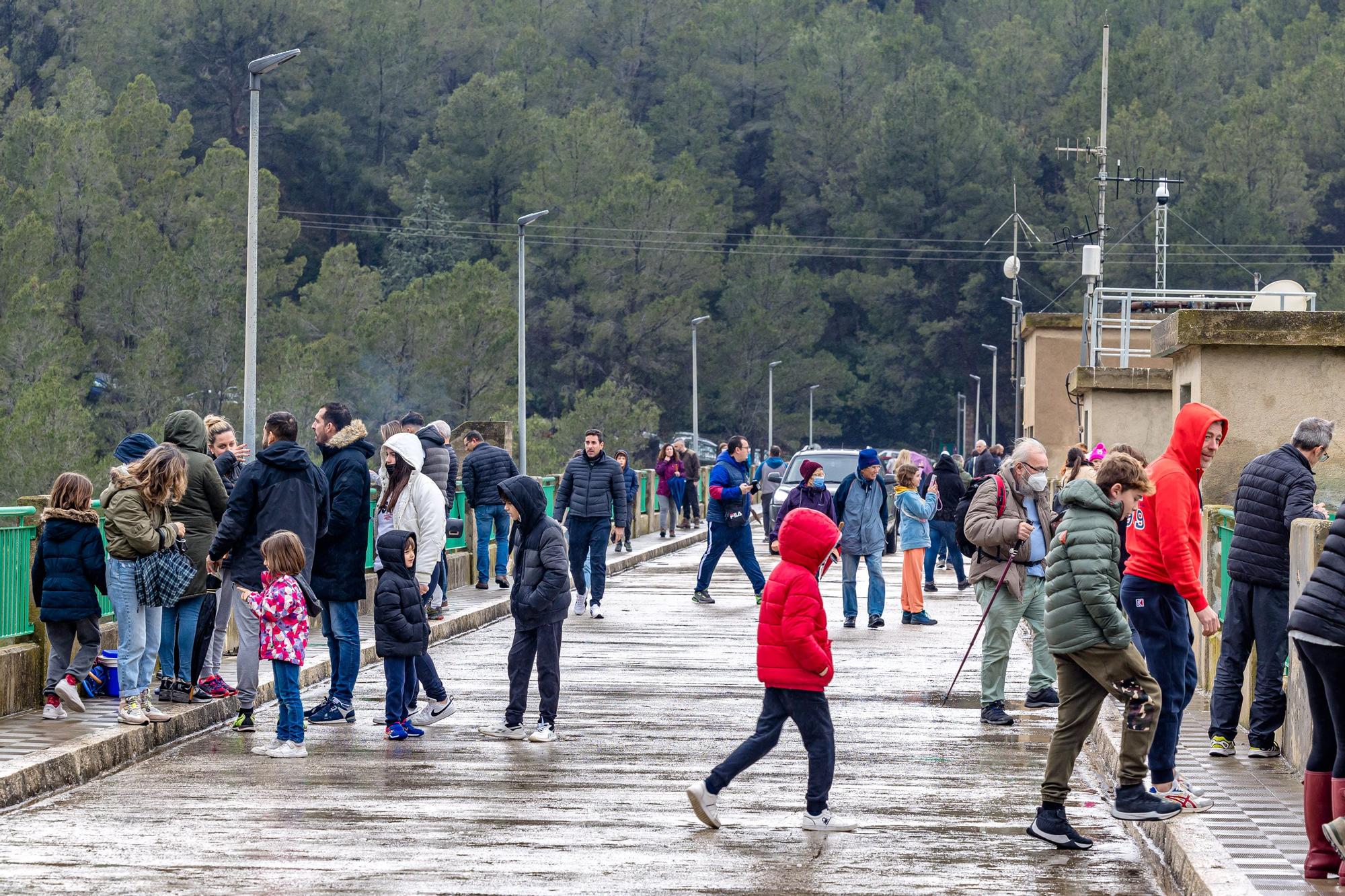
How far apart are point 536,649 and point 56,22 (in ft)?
291

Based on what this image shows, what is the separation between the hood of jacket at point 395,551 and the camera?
32.5 feet

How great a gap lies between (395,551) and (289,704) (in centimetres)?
109

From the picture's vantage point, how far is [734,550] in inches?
738

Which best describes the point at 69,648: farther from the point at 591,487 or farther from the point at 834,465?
the point at 834,465

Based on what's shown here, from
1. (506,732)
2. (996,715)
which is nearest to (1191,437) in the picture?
(996,715)

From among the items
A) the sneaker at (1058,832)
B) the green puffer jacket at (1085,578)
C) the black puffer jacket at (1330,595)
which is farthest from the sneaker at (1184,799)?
the black puffer jacket at (1330,595)

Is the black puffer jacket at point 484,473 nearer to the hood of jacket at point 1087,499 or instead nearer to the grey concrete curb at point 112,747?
the grey concrete curb at point 112,747

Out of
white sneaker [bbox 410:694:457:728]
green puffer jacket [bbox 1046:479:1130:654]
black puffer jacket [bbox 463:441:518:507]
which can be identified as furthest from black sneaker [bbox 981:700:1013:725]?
black puffer jacket [bbox 463:441:518:507]

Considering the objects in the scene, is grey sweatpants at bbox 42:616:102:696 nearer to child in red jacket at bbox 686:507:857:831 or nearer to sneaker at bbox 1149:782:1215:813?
child in red jacket at bbox 686:507:857:831

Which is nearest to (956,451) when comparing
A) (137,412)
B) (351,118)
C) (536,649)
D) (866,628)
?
(351,118)

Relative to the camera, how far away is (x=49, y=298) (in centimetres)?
5722

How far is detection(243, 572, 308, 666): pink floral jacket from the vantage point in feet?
31.2

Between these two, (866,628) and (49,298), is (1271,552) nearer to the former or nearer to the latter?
(866,628)

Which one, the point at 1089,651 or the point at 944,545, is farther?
the point at 944,545
